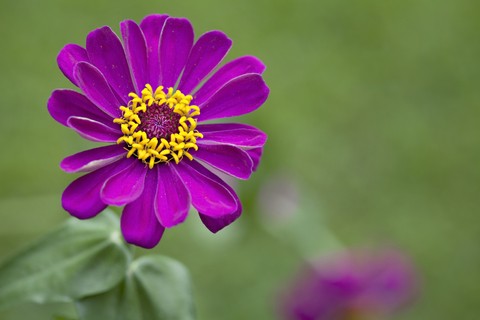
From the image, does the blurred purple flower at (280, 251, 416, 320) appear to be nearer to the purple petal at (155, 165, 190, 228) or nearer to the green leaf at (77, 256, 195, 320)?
the green leaf at (77, 256, 195, 320)

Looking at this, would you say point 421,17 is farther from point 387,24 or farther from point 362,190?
point 362,190

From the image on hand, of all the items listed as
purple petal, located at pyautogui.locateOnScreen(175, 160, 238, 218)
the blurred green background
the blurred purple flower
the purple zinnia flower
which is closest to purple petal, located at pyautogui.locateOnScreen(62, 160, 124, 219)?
the purple zinnia flower

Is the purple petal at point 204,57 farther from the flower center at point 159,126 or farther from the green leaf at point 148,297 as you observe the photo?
the green leaf at point 148,297

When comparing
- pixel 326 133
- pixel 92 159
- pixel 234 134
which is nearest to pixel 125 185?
pixel 92 159

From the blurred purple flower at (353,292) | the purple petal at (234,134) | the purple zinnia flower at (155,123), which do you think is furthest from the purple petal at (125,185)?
the blurred purple flower at (353,292)

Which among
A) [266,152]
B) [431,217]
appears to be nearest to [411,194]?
[431,217]

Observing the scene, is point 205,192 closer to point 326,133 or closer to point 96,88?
point 96,88

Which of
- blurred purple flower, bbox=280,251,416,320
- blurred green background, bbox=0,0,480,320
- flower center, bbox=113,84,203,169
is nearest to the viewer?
flower center, bbox=113,84,203,169
